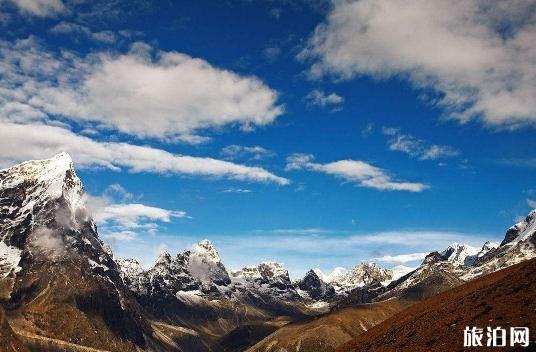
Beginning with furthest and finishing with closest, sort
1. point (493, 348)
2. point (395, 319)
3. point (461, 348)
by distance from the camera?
1. point (395, 319)
2. point (461, 348)
3. point (493, 348)

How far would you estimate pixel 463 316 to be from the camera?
102m

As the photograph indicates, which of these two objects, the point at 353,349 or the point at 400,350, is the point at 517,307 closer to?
the point at 400,350

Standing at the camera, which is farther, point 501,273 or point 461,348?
point 501,273

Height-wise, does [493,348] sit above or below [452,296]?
below

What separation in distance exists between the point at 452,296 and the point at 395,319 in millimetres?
17439

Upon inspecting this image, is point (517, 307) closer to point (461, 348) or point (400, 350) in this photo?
point (461, 348)

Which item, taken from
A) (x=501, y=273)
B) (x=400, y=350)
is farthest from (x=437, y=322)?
(x=501, y=273)

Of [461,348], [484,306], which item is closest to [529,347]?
[461,348]

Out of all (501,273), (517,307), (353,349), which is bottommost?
(353,349)

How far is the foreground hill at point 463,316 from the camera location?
8956cm

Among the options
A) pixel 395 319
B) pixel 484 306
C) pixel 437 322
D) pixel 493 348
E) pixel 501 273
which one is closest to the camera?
pixel 493 348

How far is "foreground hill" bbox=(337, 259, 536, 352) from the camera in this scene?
294ft

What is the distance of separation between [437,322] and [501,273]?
27062 mm

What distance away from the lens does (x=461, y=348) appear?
86.2 metres
